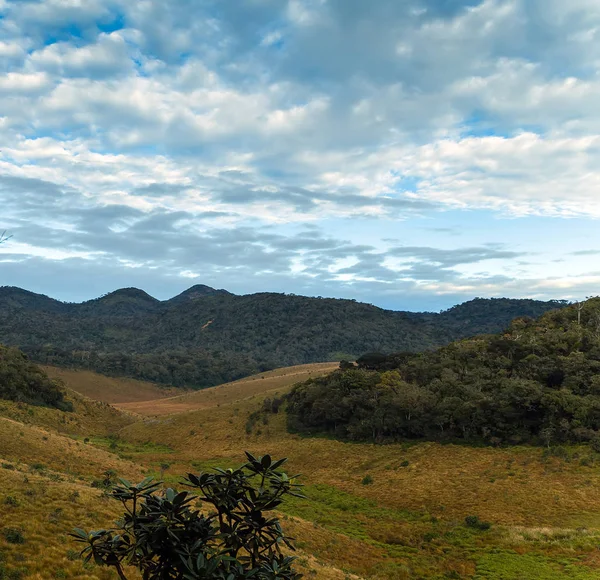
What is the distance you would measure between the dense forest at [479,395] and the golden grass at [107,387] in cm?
4893

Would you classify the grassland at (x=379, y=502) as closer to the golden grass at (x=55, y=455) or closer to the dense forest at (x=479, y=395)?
the golden grass at (x=55, y=455)

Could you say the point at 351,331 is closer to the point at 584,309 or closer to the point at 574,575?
the point at 584,309

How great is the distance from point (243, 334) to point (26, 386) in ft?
382

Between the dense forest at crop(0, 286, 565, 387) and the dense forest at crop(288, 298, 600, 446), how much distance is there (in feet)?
212

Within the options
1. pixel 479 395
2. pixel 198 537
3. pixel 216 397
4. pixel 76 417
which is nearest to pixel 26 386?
pixel 76 417

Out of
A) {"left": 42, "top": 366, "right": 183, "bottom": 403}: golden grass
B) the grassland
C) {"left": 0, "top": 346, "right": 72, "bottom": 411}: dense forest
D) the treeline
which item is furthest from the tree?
the treeline

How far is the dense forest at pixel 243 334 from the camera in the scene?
337 feet

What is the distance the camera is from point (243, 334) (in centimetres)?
16050

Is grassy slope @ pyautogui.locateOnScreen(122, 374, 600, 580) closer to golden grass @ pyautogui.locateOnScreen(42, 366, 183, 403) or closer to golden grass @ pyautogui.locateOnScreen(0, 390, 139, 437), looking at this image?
golden grass @ pyautogui.locateOnScreen(0, 390, 139, 437)

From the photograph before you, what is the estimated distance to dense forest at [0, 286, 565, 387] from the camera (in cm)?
10269

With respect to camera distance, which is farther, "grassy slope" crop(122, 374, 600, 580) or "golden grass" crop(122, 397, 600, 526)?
"golden grass" crop(122, 397, 600, 526)

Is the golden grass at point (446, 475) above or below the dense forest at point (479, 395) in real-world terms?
below

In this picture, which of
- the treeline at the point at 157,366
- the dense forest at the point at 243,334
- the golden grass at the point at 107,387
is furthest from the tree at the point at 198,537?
the dense forest at the point at 243,334

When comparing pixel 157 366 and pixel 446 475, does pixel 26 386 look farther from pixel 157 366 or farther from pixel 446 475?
pixel 157 366
